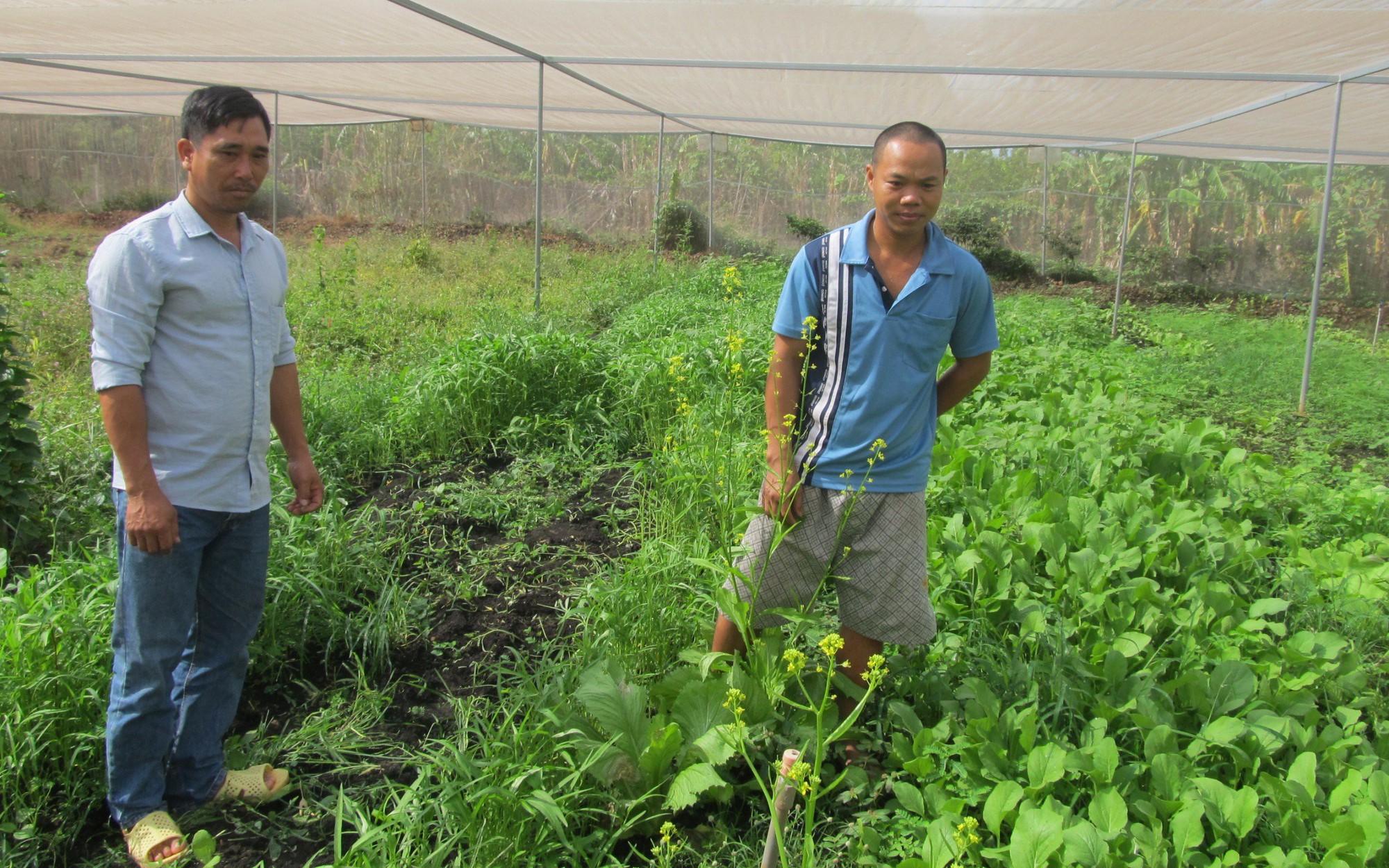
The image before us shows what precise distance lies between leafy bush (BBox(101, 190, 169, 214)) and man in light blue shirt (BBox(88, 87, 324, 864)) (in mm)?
19516

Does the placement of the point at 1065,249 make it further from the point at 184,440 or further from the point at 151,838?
the point at 151,838

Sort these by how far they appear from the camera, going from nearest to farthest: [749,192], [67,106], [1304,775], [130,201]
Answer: [1304,775]
[67,106]
[130,201]
[749,192]

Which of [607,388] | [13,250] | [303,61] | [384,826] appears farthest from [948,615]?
[13,250]

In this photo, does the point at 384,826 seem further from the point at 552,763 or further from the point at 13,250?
the point at 13,250

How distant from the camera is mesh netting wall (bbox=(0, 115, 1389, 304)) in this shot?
1686cm

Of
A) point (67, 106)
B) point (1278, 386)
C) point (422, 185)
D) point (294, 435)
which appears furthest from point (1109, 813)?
point (422, 185)

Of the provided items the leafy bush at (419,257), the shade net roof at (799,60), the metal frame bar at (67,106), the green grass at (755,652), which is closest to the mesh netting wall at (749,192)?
the metal frame bar at (67,106)

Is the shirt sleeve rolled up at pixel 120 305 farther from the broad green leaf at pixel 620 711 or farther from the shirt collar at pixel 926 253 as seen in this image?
the shirt collar at pixel 926 253

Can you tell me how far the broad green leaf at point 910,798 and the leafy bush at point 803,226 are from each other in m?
17.5

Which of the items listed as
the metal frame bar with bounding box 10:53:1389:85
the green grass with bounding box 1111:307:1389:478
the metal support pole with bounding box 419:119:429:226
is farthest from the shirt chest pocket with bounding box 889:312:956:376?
the metal support pole with bounding box 419:119:429:226

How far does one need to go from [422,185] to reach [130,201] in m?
5.98

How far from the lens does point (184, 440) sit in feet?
6.65

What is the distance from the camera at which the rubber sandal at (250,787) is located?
2252mm

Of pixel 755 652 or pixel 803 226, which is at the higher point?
pixel 803 226
